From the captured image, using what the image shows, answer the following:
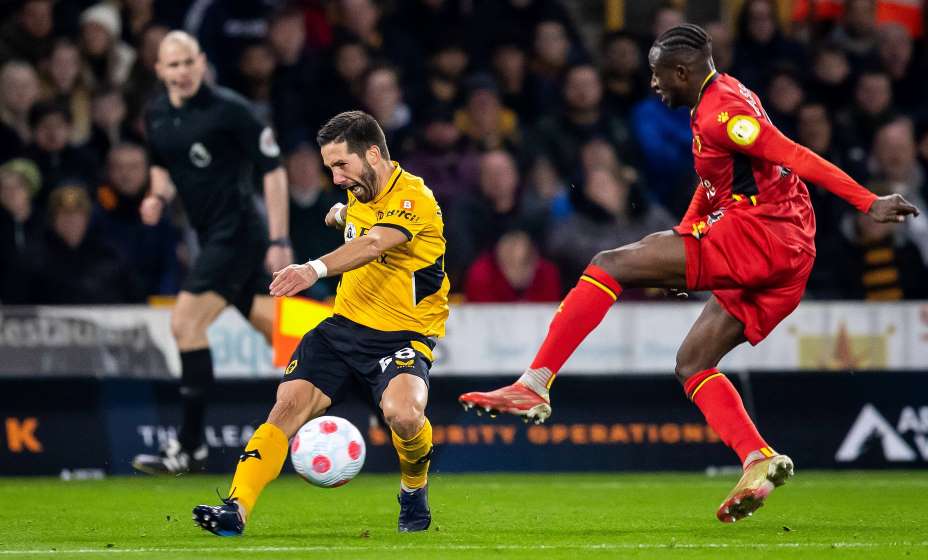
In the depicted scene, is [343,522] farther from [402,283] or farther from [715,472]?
[715,472]

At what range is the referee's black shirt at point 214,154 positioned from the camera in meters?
9.53

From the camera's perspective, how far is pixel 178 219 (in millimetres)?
12031

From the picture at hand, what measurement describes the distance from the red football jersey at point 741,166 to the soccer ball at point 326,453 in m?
1.78

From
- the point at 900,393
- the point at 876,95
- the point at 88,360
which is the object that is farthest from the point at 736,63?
the point at 88,360

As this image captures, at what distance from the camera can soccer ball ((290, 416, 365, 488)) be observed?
710cm

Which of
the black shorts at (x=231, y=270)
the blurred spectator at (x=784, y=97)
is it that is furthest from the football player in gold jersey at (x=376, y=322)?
the blurred spectator at (x=784, y=97)

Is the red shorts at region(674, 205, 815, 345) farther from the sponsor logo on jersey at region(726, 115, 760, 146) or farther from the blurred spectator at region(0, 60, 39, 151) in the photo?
the blurred spectator at region(0, 60, 39, 151)

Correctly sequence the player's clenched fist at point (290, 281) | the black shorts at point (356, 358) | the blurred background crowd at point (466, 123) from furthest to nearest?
the blurred background crowd at point (466, 123) < the black shorts at point (356, 358) < the player's clenched fist at point (290, 281)

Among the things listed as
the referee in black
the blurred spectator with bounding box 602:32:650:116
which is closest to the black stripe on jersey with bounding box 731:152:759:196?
the referee in black

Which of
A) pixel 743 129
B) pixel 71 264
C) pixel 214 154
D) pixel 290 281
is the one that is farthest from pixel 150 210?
pixel 743 129

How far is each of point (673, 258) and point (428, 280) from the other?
1.15 m

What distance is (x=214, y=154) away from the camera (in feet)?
31.5

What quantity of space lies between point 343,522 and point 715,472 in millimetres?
3837

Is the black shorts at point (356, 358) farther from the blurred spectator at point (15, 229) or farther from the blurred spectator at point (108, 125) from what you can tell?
the blurred spectator at point (108, 125)
